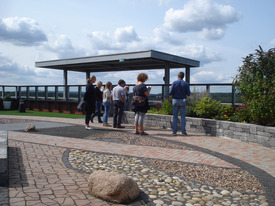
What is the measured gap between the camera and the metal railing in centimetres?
1141

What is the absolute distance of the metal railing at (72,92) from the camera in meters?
11.4

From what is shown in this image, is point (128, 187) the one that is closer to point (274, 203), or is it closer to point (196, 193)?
point (196, 193)

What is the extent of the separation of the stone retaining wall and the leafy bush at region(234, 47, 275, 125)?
0.45 m

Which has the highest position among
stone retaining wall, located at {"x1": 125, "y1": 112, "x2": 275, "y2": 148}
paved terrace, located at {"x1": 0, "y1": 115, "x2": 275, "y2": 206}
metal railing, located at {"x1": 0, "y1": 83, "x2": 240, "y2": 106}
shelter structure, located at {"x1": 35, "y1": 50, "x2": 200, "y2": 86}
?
shelter structure, located at {"x1": 35, "y1": 50, "x2": 200, "y2": 86}

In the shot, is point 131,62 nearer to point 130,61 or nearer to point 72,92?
point 130,61

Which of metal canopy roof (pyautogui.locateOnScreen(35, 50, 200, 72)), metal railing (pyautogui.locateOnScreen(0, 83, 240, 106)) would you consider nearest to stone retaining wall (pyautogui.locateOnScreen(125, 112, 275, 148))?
metal railing (pyautogui.locateOnScreen(0, 83, 240, 106))

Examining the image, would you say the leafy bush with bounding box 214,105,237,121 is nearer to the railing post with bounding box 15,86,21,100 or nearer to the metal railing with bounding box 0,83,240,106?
the metal railing with bounding box 0,83,240,106

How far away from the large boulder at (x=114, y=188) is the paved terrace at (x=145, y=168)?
4.0 inches

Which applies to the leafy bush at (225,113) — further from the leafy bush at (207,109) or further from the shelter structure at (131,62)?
the shelter structure at (131,62)

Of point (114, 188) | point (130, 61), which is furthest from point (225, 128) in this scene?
point (130, 61)

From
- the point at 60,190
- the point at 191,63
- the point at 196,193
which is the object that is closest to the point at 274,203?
the point at 196,193

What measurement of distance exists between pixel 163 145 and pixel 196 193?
354 cm

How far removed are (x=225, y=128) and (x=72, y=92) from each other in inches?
526

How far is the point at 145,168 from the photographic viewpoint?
17.1 ft
